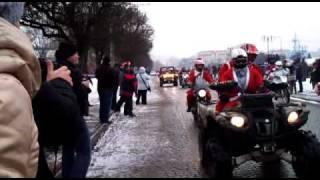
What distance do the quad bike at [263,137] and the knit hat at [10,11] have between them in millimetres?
4456

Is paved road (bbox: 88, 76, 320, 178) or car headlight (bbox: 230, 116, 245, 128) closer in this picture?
car headlight (bbox: 230, 116, 245, 128)

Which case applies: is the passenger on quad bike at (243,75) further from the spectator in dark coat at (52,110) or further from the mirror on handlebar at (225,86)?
the spectator in dark coat at (52,110)

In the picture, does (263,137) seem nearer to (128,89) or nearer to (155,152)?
(155,152)

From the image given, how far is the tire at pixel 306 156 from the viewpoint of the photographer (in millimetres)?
6102

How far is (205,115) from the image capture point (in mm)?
7500

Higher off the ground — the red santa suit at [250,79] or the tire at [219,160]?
the red santa suit at [250,79]

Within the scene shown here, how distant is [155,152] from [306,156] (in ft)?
12.9

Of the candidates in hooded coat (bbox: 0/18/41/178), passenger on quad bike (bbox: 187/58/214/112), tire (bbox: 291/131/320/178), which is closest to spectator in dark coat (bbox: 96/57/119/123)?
passenger on quad bike (bbox: 187/58/214/112)

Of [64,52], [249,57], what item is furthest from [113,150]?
[64,52]

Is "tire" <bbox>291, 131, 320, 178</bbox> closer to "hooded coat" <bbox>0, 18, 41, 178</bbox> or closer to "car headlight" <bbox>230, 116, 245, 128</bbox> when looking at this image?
"car headlight" <bbox>230, 116, 245, 128</bbox>

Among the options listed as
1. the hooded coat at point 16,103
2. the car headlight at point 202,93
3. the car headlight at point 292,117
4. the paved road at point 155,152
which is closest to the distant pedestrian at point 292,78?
the paved road at point 155,152

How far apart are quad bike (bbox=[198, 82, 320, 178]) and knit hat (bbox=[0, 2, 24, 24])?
4.46 m

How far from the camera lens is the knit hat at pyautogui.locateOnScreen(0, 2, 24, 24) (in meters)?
1.88

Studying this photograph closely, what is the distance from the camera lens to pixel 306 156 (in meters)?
6.15
